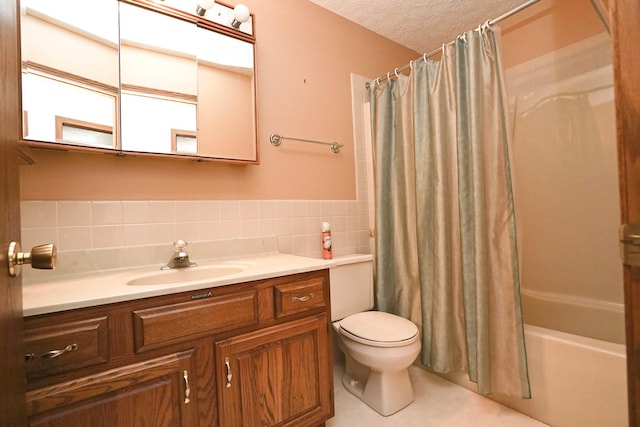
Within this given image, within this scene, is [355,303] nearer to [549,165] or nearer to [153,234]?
[153,234]

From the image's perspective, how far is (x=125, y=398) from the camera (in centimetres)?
87

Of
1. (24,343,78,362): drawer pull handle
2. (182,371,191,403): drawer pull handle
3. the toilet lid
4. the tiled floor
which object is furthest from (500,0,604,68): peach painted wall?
(24,343,78,362): drawer pull handle

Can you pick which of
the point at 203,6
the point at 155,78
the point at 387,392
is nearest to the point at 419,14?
the point at 203,6

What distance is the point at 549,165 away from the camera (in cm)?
184

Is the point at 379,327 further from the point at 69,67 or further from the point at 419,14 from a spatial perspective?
the point at 419,14

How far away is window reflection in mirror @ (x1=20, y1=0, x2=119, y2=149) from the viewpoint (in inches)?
42.7

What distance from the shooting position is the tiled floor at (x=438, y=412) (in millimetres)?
1400

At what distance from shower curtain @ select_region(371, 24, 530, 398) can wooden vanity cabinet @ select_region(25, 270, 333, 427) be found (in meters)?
0.72

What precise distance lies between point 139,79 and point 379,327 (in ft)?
5.56

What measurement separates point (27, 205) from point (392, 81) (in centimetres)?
202

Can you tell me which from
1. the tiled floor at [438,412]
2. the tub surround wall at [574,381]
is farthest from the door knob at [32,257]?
the tub surround wall at [574,381]

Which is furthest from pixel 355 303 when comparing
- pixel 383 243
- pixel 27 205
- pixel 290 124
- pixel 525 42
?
pixel 525 42

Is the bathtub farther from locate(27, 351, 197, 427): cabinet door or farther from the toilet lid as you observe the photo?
locate(27, 351, 197, 427): cabinet door

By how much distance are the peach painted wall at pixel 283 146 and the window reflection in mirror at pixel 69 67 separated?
0.44 feet
